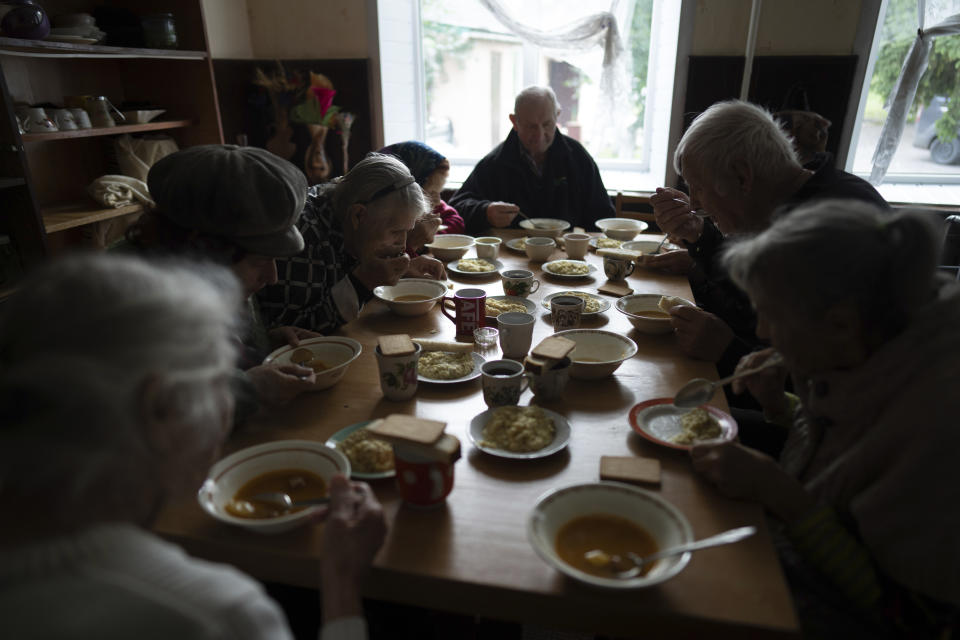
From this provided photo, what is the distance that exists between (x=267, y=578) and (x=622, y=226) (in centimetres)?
261

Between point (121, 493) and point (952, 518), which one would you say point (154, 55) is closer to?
point (121, 493)

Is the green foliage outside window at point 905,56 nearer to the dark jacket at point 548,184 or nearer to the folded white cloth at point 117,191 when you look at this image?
the dark jacket at point 548,184

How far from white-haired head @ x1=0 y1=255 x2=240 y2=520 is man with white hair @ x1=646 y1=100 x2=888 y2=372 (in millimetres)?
1349

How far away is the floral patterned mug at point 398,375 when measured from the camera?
1382 mm

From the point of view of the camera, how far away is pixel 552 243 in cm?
265

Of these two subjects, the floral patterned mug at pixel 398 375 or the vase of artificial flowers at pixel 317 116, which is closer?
→ the floral patterned mug at pixel 398 375

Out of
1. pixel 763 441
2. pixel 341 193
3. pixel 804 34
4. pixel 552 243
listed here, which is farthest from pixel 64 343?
pixel 804 34

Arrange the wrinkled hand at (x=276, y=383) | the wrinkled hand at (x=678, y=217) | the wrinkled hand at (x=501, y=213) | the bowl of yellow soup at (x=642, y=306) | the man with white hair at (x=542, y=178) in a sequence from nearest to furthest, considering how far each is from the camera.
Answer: the wrinkled hand at (x=276, y=383) < the bowl of yellow soup at (x=642, y=306) < the wrinkled hand at (x=678, y=217) < the wrinkled hand at (x=501, y=213) < the man with white hair at (x=542, y=178)

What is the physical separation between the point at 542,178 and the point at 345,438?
110 inches

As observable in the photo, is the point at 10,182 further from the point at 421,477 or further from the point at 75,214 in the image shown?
the point at 421,477

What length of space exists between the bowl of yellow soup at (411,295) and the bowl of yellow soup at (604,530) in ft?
3.51

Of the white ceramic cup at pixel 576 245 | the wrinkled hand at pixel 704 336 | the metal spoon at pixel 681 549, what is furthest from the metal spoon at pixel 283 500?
the white ceramic cup at pixel 576 245

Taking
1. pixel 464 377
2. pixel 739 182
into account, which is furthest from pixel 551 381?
pixel 739 182

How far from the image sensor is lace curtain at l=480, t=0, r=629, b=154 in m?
4.00
